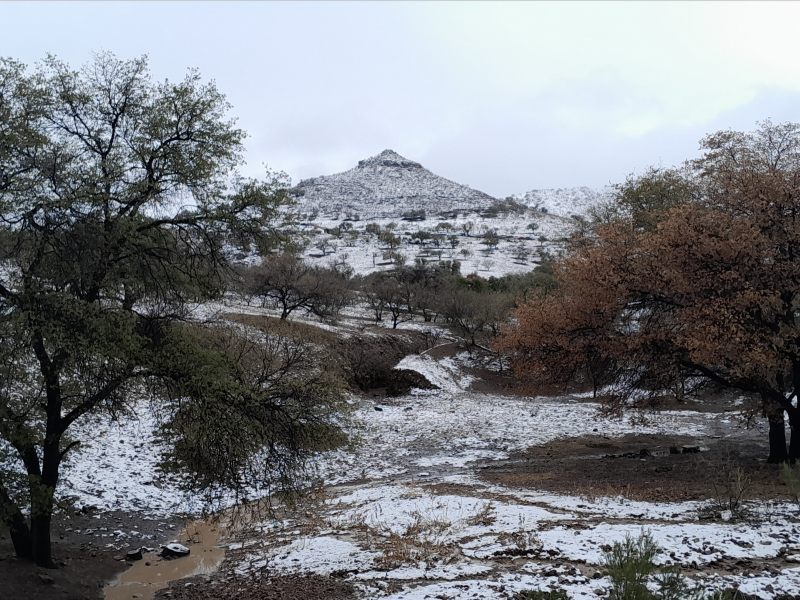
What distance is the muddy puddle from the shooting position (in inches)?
376

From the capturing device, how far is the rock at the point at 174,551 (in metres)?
11.1

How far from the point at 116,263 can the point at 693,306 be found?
12.8m

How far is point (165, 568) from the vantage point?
10617mm

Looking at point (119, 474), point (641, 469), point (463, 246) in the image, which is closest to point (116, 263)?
point (119, 474)

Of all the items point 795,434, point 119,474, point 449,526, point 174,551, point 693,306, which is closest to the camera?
Result: point 449,526

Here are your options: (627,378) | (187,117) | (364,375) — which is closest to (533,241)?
(364,375)

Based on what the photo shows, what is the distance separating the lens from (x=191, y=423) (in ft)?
29.2

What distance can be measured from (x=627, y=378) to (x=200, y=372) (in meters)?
13.5

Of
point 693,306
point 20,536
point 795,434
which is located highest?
point 693,306

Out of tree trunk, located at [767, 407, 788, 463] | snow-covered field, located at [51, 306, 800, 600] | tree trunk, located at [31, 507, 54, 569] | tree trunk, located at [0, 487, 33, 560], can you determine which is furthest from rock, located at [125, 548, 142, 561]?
tree trunk, located at [767, 407, 788, 463]

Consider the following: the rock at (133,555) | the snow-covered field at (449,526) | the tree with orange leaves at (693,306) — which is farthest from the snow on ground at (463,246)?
the rock at (133,555)

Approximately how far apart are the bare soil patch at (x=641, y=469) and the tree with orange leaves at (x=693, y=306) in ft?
6.02

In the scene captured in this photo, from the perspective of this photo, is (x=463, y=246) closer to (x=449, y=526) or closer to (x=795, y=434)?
(x=795, y=434)

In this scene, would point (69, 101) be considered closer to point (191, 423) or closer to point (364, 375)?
point (191, 423)
